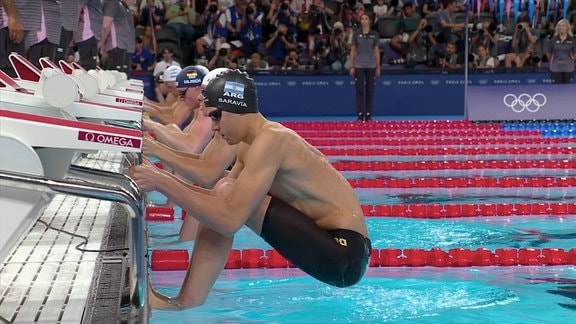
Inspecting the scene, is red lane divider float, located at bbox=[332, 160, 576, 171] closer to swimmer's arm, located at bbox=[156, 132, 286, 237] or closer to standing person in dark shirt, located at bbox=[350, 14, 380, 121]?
standing person in dark shirt, located at bbox=[350, 14, 380, 121]

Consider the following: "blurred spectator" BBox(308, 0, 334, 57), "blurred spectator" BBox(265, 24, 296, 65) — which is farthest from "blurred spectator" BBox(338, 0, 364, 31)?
"blurred spectator" BBox(265, 24, 296, 65)

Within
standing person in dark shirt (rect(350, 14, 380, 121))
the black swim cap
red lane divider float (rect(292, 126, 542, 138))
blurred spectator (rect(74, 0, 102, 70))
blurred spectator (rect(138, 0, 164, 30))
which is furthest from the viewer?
blurred spectator (rect(138, 0, 164, 30))

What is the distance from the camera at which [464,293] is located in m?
4.96

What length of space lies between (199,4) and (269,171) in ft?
53.2

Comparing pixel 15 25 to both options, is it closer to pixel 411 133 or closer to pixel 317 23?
pixel 411 133

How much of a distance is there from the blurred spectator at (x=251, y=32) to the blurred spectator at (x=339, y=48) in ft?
4.67

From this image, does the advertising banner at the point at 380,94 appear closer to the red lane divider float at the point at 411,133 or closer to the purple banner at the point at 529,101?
the purple banner at the point at 529,101

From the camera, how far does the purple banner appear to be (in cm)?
1538

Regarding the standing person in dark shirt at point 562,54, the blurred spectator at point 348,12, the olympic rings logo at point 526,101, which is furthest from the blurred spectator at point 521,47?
the olympic rings logo at point 526,101

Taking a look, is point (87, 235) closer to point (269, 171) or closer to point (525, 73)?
point (269, 171)

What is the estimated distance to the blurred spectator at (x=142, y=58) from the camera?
59.5 feet

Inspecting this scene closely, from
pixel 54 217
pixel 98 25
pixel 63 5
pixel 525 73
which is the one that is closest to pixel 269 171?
pixel 54 217

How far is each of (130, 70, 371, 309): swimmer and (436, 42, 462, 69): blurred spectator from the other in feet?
50.0

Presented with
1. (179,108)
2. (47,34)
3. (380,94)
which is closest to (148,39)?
(380,94)
